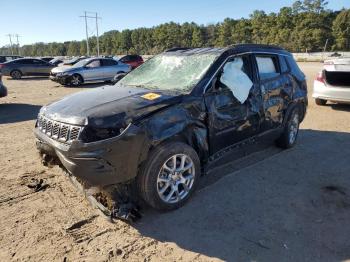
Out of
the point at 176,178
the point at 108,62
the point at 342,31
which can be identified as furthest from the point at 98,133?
the point at 342,31

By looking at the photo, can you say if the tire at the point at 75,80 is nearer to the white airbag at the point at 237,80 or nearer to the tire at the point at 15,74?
the tire at the point at 15,74

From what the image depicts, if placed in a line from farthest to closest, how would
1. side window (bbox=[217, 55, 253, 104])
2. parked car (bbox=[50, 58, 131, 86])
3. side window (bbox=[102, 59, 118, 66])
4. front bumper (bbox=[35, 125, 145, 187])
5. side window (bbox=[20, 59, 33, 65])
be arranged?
side window (bbox=[20, 59, 33, 65]) → side window (bbox=[102, 59, 118, 66]) → parked car (bbox=[50, 58, 131, 86]) → side window (bbox=[217, 55, 253, 104]) → front bumper (bbox=[35, 125, 145, 187])

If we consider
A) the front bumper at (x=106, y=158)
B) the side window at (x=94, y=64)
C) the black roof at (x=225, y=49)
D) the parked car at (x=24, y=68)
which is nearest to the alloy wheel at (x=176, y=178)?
the front bumper at (x=106, y=158)

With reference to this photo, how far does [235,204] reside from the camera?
14.4ft

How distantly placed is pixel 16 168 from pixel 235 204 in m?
3.43

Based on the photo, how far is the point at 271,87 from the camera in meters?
5.66

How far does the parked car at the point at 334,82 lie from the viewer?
948 cm

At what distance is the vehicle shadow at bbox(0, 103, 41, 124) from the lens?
992cm

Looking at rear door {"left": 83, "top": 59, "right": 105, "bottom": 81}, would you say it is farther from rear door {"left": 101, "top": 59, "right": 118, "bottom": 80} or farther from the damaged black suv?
the damaged black suv

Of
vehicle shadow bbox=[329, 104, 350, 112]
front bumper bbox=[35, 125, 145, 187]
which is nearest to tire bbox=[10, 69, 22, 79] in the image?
vehicle shadow bbox=[329, 104, 350, 112]

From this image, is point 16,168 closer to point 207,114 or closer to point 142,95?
point 142,95

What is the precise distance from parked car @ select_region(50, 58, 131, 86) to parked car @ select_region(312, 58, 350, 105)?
12423 mm

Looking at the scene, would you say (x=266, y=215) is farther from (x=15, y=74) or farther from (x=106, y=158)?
(x=15, y=74)

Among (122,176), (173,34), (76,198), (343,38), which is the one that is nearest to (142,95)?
(122,176)
